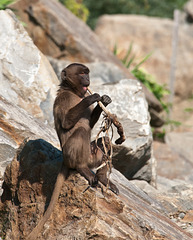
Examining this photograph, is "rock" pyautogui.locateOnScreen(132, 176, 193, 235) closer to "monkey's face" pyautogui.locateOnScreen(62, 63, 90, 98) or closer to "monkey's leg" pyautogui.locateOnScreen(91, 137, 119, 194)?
"monkey's leg" pyautogui.locateOnScreen(91, 137, 119, 194)

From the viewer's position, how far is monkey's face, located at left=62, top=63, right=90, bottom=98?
5.04 metres

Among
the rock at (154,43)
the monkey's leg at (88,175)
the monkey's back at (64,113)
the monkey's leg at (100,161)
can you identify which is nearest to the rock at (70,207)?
the monkey's leg at (88,175)

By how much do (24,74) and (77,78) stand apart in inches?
85.9

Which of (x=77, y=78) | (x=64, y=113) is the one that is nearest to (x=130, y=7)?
(x=77, y=78)

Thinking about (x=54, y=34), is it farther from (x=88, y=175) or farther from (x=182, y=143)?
(x=88, y=175)

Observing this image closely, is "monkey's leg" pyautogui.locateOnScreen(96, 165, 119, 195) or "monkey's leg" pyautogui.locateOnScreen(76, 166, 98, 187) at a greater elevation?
"monkey's leg" pyautogui.locateOnScreen(76, 166, 98, 187)

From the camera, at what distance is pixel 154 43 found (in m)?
16.5

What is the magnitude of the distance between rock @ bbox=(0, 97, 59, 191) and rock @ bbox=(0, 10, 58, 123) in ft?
2.71

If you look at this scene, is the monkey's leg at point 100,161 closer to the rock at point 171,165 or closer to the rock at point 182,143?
the rock at point 171,165

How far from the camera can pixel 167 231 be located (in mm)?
4754

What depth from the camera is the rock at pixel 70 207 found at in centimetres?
437

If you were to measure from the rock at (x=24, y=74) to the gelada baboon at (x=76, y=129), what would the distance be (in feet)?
6.08

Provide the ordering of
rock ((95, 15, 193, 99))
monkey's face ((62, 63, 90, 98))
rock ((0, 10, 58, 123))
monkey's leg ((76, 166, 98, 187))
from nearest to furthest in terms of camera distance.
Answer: monkey's leg ((76, 166, 98, 187))
monkey's face ((62, 63, 90, 98))
rock ((0, 10, 58, 123))
rock ((95, 15, 193, 99))

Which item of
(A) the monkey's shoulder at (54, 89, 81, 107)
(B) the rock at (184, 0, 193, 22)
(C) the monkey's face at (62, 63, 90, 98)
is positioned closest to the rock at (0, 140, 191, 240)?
(A) the monkey's shoulder at (54, 89, 81, 107)
